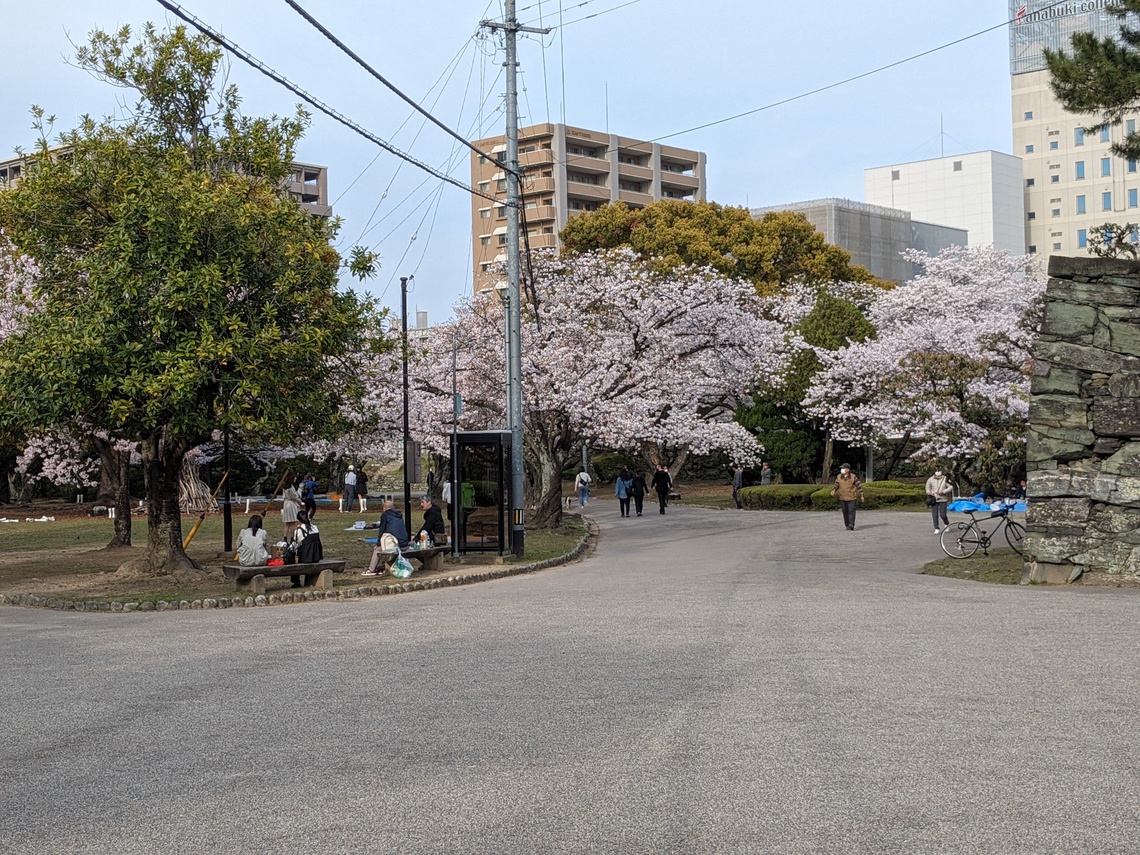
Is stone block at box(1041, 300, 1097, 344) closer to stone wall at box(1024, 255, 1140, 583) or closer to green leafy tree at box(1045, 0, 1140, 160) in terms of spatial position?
stone wall at box(1024, 255, 1140, 583)

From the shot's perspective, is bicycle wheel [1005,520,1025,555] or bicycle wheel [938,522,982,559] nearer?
bicycle wheel [1005,520,1025,555]

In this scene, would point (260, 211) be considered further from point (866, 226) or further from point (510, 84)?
point (866, 226)

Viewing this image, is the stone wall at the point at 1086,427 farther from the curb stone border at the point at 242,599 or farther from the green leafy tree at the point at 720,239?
the green leafy tree at the point at 720,239

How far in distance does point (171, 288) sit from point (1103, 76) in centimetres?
1440

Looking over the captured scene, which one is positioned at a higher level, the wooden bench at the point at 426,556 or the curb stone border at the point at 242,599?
the wooden bench at the point at 426,556

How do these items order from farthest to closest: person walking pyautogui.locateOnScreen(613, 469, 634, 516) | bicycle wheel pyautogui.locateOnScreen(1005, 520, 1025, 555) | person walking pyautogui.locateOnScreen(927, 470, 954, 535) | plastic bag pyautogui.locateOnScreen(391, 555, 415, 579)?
person walking pyautogui.locateOnScreen(613, 469, 634, 516) → person walking pyautogui.locateOnScreen(927, 470, 954, 535) → bicycle wheel pyautogui.locateOnScreen(1005, 520, 1025, 555) → plastic bag pyautogui.locateOnScreen(391, 555, 415, 579)

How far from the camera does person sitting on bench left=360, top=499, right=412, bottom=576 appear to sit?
2073 centimetres

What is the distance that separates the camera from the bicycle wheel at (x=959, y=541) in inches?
885

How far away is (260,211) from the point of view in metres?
20.3

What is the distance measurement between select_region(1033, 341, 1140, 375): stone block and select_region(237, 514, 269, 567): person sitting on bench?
1202 cm

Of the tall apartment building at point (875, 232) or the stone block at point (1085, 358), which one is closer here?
the stone block at point (1085, 358)

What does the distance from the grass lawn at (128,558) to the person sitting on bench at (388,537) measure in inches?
15.8

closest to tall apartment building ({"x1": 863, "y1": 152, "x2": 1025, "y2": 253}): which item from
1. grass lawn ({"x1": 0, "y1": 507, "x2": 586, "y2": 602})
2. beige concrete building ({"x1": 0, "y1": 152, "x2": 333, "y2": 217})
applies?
beige concrete building ({"x1": 0, "y1": 152, "x2": 333, "y2": 217})

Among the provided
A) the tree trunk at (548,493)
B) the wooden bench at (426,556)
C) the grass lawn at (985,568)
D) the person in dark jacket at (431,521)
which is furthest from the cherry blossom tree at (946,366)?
the wooden bench at (426,556)
